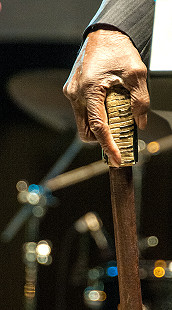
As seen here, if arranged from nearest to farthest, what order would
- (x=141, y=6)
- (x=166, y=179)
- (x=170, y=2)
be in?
(x=141, y=6) → (x=170, y=2) → (x=166, y=179)

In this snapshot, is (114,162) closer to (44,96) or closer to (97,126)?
(97,126)

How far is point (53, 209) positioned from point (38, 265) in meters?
Answer: 0.18

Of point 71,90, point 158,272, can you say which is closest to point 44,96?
→ point 71,90

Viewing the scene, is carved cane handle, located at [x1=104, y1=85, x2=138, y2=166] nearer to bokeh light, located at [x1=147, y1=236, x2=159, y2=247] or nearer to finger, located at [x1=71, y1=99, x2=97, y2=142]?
finger, located at [x1=71, y1=99, x2=97, y2=142]

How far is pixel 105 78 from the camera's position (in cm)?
68

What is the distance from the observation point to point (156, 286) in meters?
1.09

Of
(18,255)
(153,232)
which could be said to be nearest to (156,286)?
(153,232)

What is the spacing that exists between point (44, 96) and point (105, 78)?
0.55 metres

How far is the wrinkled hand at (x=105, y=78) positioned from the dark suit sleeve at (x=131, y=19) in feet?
0.06

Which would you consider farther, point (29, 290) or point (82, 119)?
point (29, 290)

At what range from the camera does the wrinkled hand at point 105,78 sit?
26.5 inches

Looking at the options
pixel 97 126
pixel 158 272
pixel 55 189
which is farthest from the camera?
pixel 55 189

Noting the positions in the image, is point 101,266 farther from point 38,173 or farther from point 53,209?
point 38,173

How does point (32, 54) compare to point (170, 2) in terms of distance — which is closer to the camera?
point (170, 2)
